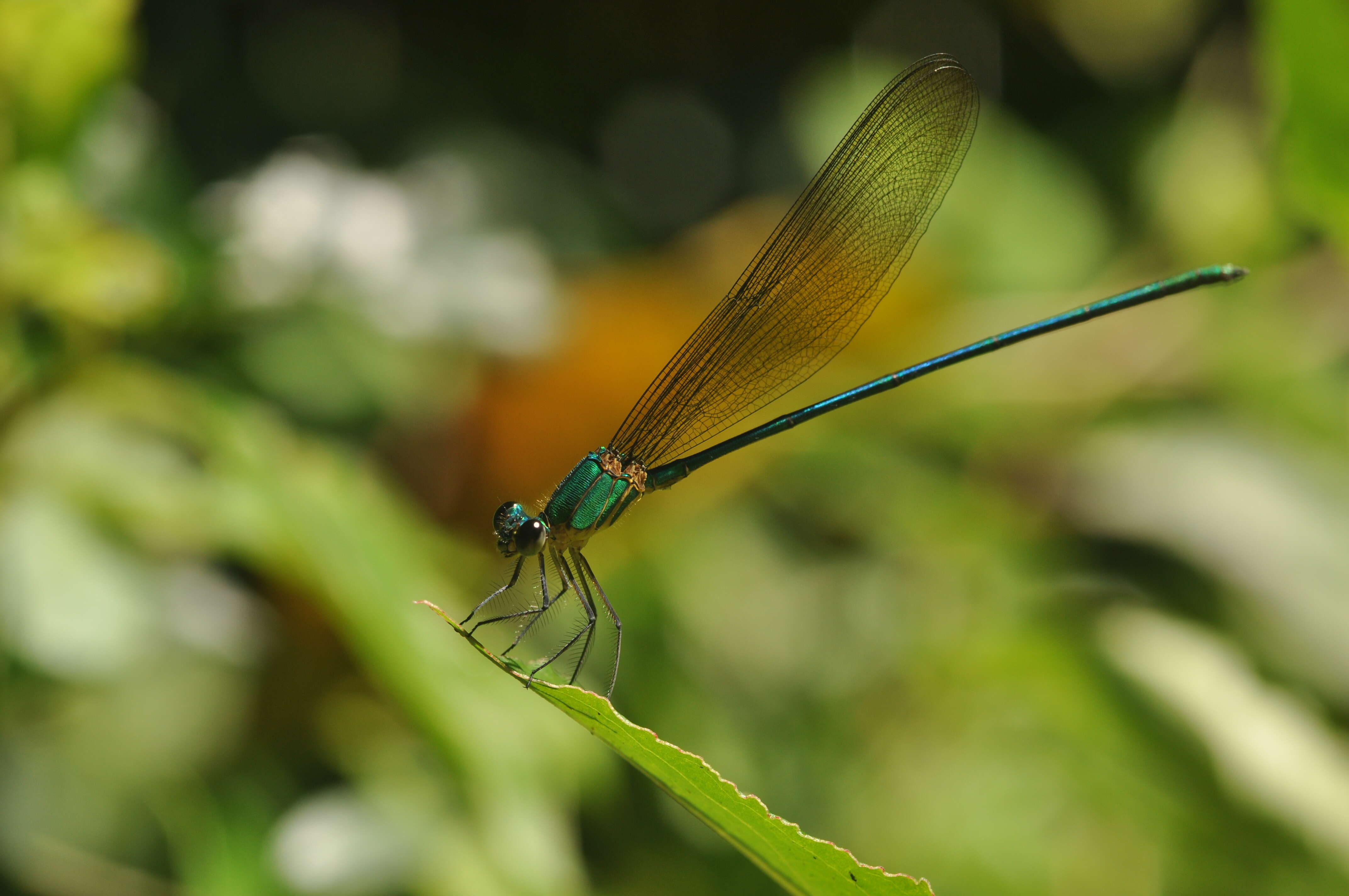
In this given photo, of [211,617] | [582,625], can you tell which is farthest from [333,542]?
[211,617]

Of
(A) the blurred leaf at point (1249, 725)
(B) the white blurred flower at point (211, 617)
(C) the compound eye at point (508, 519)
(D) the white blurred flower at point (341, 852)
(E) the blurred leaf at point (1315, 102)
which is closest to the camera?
(E) the blurred leaf at point (1315, 102)

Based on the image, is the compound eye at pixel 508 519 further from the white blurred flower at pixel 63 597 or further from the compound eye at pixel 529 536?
the white blurred flower at pixel 63 597

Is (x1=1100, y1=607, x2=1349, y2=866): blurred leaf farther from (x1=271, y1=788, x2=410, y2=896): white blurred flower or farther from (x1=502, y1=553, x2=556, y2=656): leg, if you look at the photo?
(x1=271, y1=788, x2=410, y2=896): white blurred flower

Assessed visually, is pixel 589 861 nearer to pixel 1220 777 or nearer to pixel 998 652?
pixel 998 652

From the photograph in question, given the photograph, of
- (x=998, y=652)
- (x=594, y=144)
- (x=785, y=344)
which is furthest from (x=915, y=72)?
(x=594, y=144)

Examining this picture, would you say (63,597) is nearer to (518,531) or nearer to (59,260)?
(59,260)

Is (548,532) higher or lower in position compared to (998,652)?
lower

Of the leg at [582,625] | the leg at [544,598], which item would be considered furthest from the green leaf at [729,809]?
the leg at [544,598]
